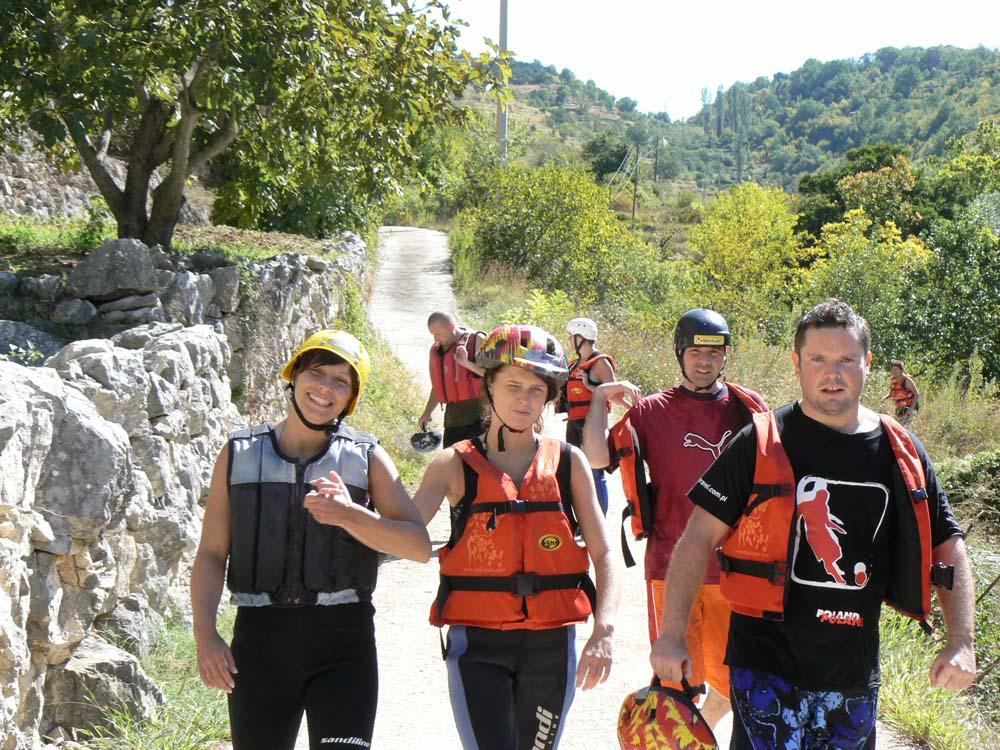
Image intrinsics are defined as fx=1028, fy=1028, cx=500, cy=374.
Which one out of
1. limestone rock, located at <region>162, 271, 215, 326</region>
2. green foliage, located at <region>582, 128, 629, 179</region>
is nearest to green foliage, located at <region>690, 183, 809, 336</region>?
green foliage, located at <region>582, 128, 629, 179</region>

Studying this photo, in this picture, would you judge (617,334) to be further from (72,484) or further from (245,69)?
(72,484)

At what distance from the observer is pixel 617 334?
64.1 ft

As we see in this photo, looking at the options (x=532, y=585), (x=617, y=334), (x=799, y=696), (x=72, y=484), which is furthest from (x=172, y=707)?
(x=617, y=334)

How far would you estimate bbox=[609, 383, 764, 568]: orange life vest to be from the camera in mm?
4320

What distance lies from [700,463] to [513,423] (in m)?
1.27

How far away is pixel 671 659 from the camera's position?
9.46ft

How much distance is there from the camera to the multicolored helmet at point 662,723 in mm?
2771

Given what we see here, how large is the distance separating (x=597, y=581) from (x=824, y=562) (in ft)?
2.36

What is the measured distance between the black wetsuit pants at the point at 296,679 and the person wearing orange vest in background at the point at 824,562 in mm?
882

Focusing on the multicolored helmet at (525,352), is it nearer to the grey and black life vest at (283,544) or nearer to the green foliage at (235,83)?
the grey and black life vest at (283,544)

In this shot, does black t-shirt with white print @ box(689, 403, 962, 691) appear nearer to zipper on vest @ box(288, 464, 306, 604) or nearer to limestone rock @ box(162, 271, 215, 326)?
zipper on vest @ box(288, 464, 306, 604)

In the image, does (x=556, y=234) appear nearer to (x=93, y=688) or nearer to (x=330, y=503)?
(x=93, y=688)

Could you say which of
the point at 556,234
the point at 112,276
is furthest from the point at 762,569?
the point at 556,234

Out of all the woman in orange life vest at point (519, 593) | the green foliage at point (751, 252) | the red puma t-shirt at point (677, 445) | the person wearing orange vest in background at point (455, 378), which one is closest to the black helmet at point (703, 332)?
the red puma t-shirt at point (677, 445)
